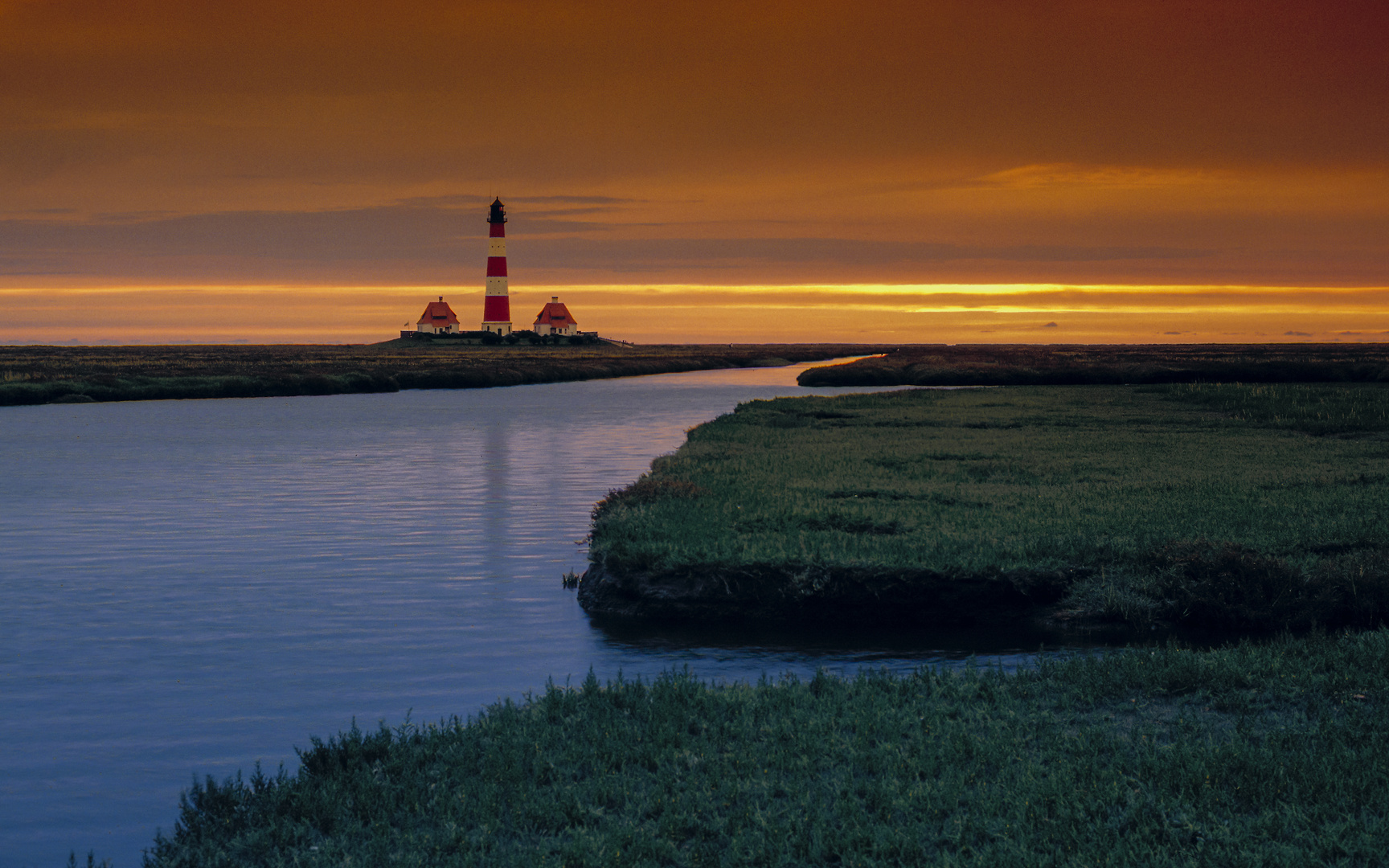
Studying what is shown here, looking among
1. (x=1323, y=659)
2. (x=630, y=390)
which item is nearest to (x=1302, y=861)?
(x=1323, y=659)

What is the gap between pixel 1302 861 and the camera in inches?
271

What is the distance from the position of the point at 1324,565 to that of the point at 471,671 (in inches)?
446

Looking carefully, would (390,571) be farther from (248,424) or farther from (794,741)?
(248,424)

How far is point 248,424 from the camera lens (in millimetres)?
57594

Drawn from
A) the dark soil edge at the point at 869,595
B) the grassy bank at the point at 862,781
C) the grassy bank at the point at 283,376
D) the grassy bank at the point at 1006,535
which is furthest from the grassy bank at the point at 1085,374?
the grassy bank at the point at 862,781

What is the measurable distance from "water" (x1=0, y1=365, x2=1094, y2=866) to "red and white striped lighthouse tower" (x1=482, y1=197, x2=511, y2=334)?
126 meters

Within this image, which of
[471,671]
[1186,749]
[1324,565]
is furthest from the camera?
[1324,565]

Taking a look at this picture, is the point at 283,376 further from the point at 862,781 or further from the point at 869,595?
the point at 862,781

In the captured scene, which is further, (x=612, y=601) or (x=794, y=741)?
(x=612, y=601)

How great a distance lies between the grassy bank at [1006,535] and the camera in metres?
14.4

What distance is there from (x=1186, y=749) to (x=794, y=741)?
123 inches

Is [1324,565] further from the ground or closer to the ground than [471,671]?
further from the ground

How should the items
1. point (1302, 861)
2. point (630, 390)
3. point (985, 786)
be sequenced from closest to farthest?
1. point (1302, 861)
2. point (985, 786)
3. point (630, 390)

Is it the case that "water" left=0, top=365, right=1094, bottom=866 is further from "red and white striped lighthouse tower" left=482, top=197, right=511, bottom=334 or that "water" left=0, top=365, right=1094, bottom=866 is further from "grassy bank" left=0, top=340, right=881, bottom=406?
"red and white striped lighthouse tower" left=482, top=197, right=511, bottom=334
